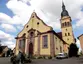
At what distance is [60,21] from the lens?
2719 inches

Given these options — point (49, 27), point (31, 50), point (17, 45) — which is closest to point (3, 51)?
point (17, 45)

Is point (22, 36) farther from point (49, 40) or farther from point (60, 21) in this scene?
point (60, 21)

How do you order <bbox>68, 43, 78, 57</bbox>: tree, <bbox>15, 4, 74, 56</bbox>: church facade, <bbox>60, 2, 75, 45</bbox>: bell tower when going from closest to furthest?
1. <bbox>15, 4, 74, 56</bbox>: church facade
2. <bbox>68, 43, 78, 57</bbox>: tree
3. <bbox>60, 2, 75, 45</bbox>: bell tower

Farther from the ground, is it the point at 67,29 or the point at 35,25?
the point at 67,29

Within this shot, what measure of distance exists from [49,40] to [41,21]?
642cm

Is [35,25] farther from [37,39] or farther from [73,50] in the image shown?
[73,50]

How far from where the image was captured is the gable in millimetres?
33347

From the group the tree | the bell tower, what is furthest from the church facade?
the bell tower

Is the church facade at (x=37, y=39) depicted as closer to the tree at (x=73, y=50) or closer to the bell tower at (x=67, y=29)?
the tree at (x=73, y=50)

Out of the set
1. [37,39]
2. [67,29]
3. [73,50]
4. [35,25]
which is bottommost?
[73,50]

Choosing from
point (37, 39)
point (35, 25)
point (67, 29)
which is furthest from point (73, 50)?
point (67, 29)

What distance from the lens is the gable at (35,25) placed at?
33.3m

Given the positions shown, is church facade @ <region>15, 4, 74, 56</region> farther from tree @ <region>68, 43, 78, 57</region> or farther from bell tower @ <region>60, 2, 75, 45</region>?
bell tower @ <region>60, 2, 75, 45</region>

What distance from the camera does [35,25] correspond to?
1393 inches
